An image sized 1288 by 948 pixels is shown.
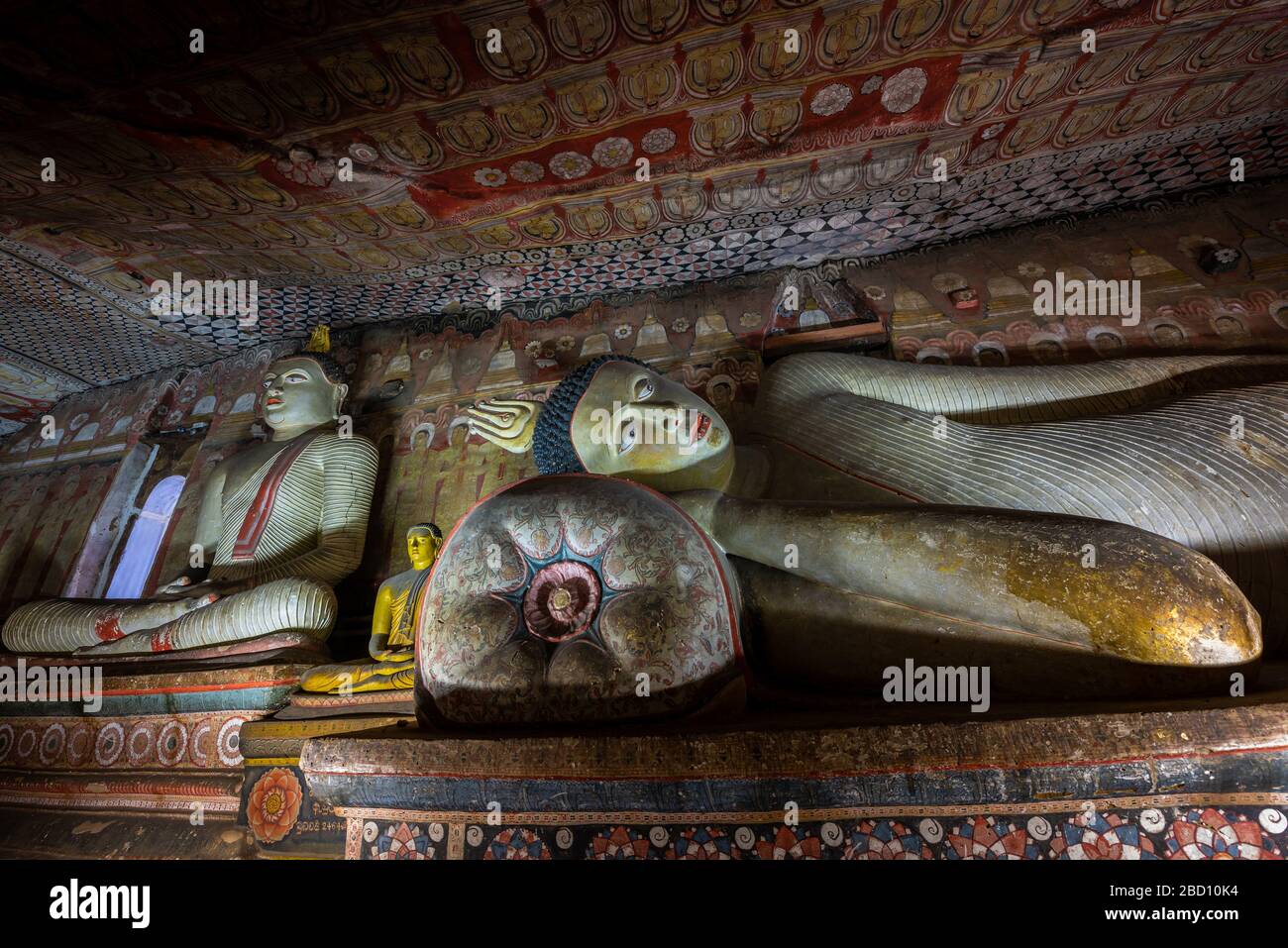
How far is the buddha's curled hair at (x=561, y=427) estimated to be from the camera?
102 inches

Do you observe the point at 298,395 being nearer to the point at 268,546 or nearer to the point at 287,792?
the point at 268,546

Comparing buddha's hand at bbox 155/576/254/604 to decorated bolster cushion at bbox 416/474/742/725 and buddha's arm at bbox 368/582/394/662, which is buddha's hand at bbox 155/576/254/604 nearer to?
buddha's arm at bbox 368/582/394/662

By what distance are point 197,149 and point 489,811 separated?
10.9 feet

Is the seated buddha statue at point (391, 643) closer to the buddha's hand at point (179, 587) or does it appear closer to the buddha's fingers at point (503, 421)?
the buddha's fingers at point (503, 421)

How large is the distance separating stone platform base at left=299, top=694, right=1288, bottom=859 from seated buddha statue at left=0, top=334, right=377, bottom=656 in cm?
166

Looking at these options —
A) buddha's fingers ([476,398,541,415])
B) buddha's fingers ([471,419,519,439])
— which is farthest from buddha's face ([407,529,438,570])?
buddha's fingers ([476,398,541,415])

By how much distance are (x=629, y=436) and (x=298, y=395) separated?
2.83m

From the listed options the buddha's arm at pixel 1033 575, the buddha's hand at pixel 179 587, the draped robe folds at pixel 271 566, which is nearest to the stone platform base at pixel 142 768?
the draped robe folds at pixel 271 566

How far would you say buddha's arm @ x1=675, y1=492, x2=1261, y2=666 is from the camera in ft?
4.76

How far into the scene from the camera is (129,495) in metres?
4.85

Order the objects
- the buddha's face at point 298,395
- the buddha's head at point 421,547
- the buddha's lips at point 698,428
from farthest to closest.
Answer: the buddha's face at point 298,395
the buddha's head at point 421,547
the buddha's lips at point 698,428

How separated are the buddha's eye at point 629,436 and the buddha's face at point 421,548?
3.78ft

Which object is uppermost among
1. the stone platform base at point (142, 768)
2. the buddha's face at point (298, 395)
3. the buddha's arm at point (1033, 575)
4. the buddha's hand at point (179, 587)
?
the buddha's face at point (298, 395)

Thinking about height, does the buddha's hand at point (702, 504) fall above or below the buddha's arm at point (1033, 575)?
above
